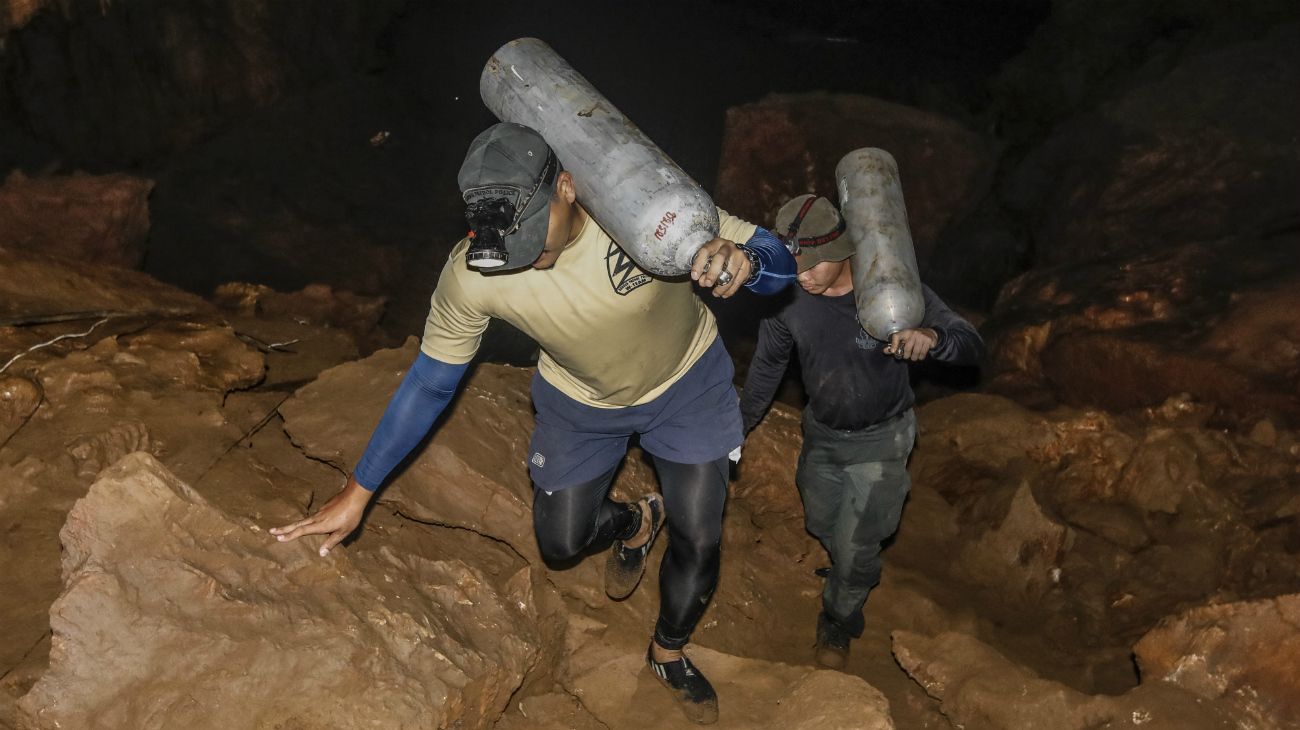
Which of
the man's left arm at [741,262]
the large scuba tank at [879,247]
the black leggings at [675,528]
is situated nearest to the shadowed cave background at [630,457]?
the black leggings at [675,528]

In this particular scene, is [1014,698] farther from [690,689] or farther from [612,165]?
[612,165]

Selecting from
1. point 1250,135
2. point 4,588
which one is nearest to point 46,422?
point 4,588

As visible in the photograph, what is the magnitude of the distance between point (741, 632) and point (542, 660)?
42.4 inches

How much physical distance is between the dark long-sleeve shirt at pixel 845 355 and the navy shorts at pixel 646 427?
604 mm

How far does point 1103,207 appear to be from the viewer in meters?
6.94

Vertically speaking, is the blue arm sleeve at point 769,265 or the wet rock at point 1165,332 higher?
the blue arm sleeve at point 769,265

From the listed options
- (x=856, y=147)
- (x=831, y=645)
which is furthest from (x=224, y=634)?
(x=856, y=147)

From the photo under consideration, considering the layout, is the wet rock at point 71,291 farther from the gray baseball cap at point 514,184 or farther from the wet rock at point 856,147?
the wet rock at point 856,147

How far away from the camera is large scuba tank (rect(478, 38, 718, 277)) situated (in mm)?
2836

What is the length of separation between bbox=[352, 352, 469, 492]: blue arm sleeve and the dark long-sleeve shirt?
155 cm

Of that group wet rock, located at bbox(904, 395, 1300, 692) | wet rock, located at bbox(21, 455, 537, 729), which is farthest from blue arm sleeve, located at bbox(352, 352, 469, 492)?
wet rock, located at bbox(904, 395, 1300, 692)

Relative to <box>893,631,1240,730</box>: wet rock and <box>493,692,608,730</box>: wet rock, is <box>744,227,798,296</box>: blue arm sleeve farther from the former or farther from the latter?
<box>893,631,1240,730</box>: wet rock

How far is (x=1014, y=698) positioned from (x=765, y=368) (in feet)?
5.40

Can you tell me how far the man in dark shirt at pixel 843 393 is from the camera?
154 inches
